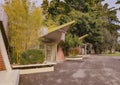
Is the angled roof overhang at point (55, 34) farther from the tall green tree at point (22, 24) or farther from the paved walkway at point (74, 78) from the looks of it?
the paved walkway at point (74, 78)

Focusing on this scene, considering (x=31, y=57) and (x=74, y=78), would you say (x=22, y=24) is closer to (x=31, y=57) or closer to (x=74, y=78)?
(x=31, y=57)

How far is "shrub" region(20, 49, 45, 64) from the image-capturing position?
52.3 feet

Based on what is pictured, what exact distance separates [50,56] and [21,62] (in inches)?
409

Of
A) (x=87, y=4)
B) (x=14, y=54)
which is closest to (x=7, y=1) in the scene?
(x=14, y=54)

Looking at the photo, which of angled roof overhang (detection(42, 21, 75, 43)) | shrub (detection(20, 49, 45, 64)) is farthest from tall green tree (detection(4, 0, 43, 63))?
angled roof overhang (detection(42, 21, 75, 43))

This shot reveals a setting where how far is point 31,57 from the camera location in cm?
1627

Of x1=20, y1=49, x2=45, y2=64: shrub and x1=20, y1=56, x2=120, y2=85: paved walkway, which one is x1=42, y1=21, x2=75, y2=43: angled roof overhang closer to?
x1=20, y1=49, x2=45, y2=64: shrub

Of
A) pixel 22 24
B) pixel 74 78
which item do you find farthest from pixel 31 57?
pixel 74 78

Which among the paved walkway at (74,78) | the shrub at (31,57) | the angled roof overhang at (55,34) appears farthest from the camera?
the angled roof overhang at (55,34)

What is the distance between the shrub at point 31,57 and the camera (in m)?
15.9

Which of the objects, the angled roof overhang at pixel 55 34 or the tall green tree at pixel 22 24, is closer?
the tall green tree at pixel 22 24

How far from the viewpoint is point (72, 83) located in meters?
10.5

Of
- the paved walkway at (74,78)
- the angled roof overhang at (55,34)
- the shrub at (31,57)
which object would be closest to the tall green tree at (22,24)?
the shrub at (31,57)

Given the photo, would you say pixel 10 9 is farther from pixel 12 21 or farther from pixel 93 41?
pixel 93 41
